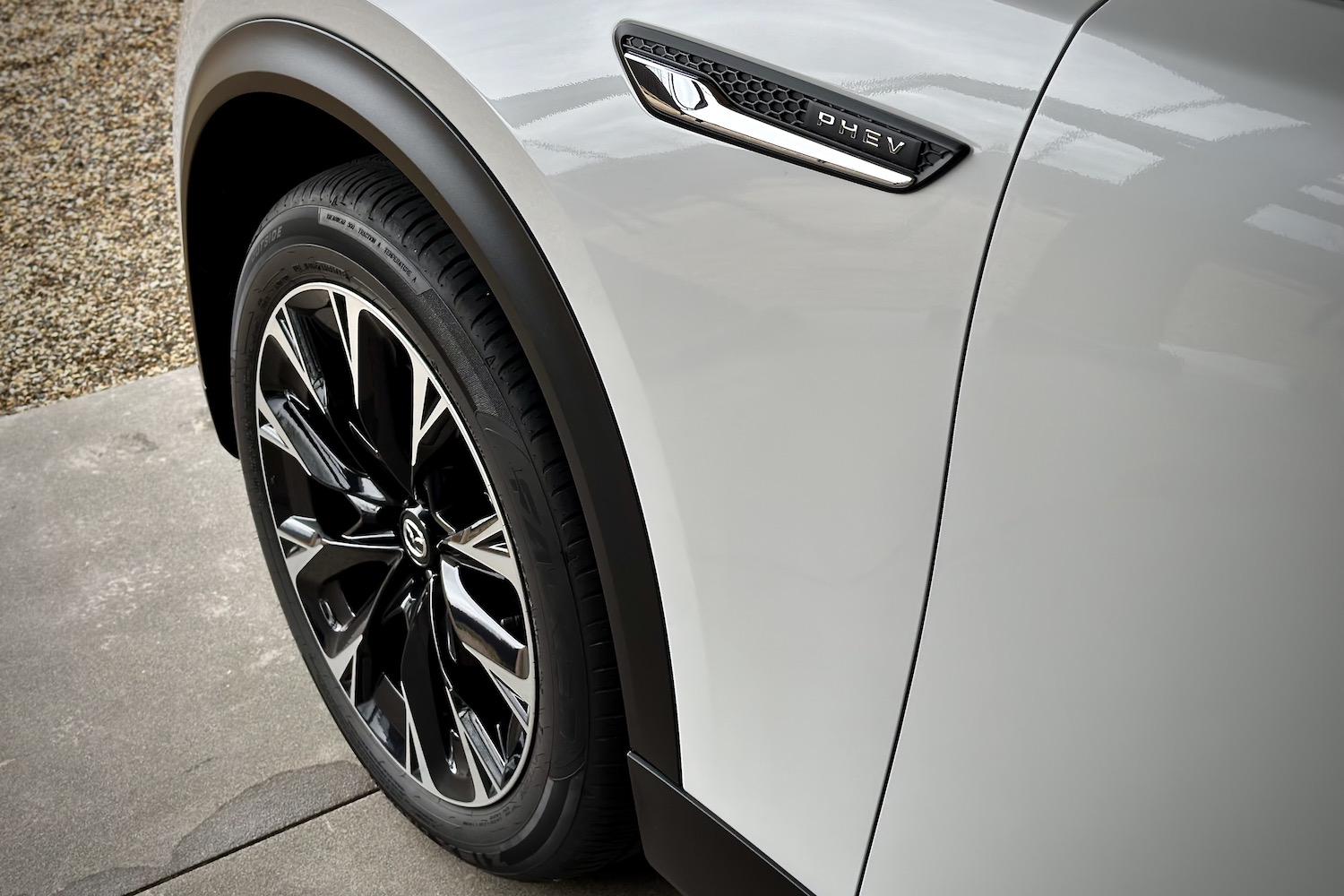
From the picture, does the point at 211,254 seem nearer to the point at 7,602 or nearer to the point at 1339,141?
the point at 7,602

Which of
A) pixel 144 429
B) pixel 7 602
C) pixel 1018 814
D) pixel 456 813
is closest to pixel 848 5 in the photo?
pixel 1018 814

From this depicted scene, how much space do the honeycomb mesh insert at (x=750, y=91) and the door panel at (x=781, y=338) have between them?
20 millimetres

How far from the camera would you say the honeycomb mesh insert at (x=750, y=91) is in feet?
2.88

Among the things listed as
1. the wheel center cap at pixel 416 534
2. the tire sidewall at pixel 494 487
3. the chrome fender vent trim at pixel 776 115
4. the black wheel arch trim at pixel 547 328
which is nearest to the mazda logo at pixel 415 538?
the wheel center cap at pixel 416 534

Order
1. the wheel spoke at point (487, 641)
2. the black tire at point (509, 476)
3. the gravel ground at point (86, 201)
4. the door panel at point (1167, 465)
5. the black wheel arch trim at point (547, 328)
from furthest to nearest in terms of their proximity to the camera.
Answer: the gravel ground at point (86, 201) → the wheel spoke at point (487, 641) → the black tire at point (509, 476) → the black wheel arch trim at point (547, 328) → the door panel at point (1167, 465)

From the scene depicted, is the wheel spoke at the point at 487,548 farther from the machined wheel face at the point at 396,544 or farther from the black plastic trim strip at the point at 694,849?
the black plastic trim strip at the point at 694,849

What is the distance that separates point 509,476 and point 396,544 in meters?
0.42

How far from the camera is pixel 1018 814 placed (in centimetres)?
90

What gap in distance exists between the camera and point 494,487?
1291mm

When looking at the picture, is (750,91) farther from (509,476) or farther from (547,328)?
(509,476)

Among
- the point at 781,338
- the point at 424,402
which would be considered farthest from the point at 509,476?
the point at 781,338

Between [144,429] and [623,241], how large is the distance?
2.21 meters

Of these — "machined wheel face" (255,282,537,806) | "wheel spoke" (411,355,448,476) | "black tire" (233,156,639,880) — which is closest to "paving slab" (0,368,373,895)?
"machined wheel face" (255,282,537,806)

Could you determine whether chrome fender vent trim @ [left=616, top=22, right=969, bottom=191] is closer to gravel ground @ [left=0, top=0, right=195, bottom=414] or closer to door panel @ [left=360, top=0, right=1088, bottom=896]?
door panel @ [left=360, top=0, right=1088, bottom=896]
